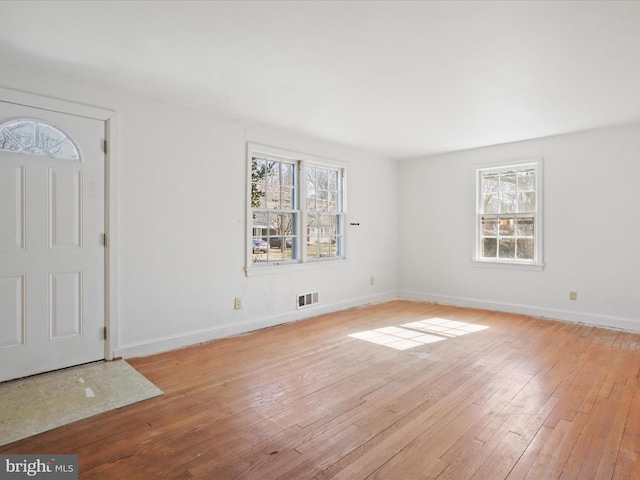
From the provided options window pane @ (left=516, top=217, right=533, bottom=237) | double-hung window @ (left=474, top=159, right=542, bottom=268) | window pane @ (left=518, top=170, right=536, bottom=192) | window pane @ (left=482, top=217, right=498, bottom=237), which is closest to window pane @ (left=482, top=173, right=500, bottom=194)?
double-hung window @ (left=474, top=159, right=542, bottom=268)

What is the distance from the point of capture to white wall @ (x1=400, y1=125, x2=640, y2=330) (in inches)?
173

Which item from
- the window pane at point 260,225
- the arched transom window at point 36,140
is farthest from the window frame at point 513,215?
the arched transom window at point 36,140

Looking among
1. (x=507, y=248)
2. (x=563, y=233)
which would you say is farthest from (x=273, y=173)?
(x=563, y=233)

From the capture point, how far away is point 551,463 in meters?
1.87

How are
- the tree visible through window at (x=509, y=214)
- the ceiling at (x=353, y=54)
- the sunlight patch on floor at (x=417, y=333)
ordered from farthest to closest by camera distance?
the tree visible through window at (x=509, y=214)
the sunlight patch on floor at (x=417, y=333)
the ceiling at (x=353, y=54)

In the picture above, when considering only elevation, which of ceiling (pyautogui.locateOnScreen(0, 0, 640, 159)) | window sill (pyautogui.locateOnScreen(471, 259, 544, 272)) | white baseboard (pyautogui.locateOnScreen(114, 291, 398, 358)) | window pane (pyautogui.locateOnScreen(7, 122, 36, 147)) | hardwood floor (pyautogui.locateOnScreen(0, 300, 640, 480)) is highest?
ceiling (pyautogui.locateOnScreen(0, 0, 640, 159))

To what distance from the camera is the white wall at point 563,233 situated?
439cm

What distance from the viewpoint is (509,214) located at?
534 centimetres

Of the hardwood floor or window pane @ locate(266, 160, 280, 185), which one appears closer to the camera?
the hardwood floor

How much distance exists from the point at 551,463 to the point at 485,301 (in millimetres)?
3917

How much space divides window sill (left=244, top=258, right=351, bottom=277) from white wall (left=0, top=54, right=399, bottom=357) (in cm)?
7

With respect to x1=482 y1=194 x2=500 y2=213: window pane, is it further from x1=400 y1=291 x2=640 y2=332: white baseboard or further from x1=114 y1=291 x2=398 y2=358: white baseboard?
x1=114 y1=291 x2=398 y2=358: white baseboard

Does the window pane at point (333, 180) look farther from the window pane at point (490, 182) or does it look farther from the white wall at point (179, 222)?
the window pane at point (490, 182)

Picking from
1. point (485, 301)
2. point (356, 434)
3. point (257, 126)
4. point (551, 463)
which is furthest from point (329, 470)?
point (485, 301)
